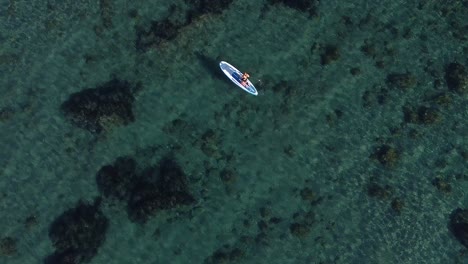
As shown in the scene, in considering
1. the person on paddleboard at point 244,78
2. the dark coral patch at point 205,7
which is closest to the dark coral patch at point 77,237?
the person on paddleboard at point 244,78

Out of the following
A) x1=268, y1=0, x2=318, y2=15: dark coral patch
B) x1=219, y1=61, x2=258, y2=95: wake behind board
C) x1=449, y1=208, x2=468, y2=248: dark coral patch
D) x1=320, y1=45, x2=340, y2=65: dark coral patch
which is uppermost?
x1=268, y1=0, x2=318, y2=15: dark coral patch

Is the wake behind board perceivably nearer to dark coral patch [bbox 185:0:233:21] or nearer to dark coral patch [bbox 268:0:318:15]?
dark coral patch [bbox 185:0:233:21]

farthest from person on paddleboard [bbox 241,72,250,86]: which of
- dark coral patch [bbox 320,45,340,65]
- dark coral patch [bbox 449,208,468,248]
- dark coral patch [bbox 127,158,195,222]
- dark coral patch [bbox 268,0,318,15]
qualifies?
dark coral patch [bbox 449,208,468,248]

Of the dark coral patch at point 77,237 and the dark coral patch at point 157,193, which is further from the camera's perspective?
the dark coral patch at point 157,193

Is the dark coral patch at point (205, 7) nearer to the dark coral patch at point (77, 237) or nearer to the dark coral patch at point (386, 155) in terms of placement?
the dark coral patch at point (386, 155)

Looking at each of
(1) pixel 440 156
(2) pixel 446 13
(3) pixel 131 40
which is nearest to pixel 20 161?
(3) pixel 131 40

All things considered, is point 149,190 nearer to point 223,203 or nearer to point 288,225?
point 223,203
